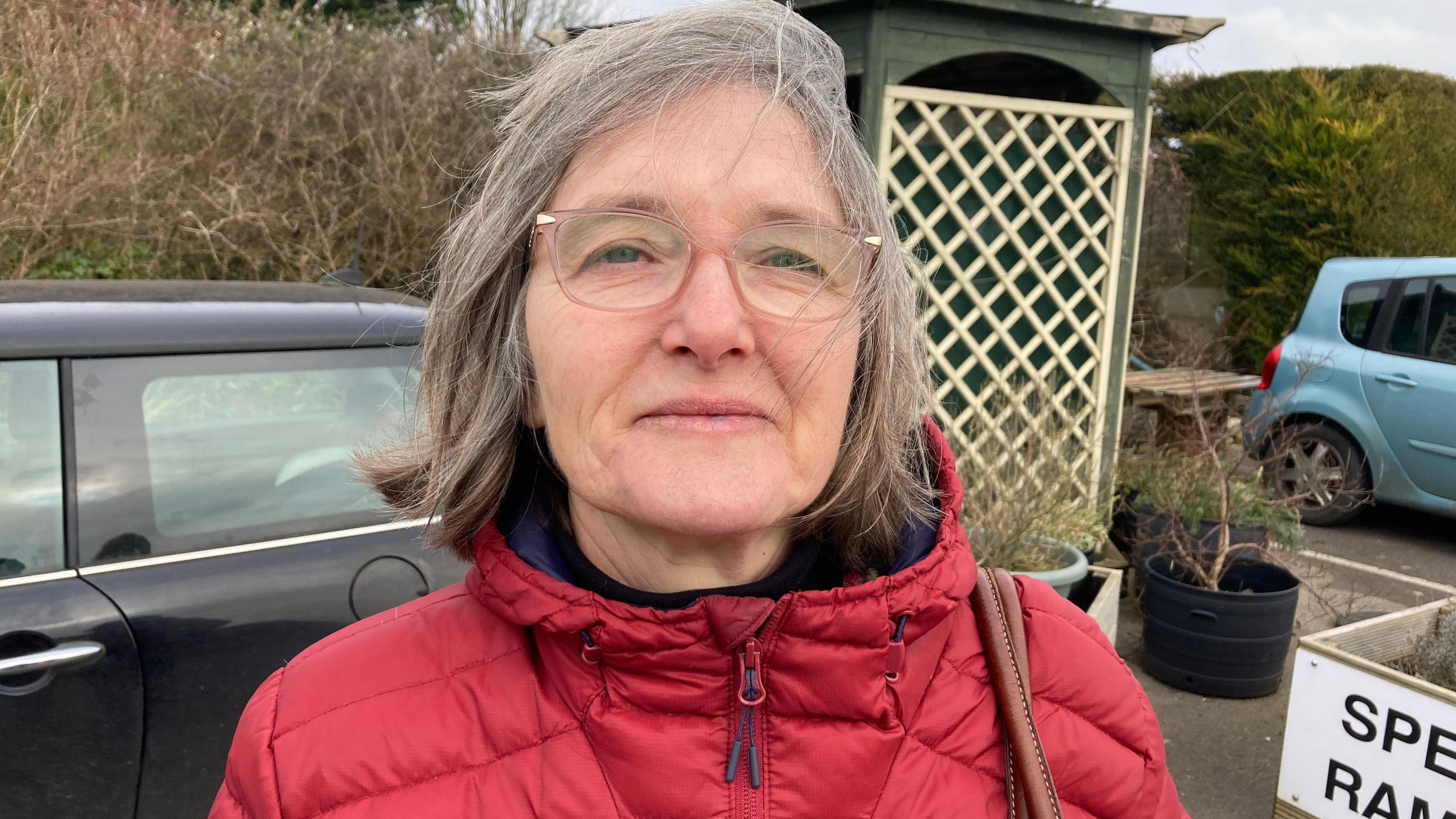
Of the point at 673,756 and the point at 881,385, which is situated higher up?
the point at 881,385

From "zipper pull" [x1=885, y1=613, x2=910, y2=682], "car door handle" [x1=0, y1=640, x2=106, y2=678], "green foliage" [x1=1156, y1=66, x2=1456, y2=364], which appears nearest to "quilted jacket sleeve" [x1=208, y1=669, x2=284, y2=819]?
"zipper pull" [x1=885, y1=613, x2=910, y2=682]

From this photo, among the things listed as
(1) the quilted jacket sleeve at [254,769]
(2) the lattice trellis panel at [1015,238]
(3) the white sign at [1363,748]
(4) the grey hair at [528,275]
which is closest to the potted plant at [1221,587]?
(2) the lattice trellis panel at [1015,238]

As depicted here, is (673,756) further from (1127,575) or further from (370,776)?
(1127,575)

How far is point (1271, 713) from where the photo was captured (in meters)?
3.64

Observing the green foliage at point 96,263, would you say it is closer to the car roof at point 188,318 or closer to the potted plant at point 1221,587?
the car roof at point 188,318

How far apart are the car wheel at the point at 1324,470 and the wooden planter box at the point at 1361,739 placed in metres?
3.54

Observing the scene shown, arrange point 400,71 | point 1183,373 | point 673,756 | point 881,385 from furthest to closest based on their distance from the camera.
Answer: point 1183,373
point 400,71
point 881,385
point 673,756

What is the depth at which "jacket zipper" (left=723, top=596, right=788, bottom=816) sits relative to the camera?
93 cm

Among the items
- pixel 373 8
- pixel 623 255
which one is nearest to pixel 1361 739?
pixel 623 255

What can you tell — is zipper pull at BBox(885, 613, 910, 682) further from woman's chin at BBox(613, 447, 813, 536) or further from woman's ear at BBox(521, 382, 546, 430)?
woman's ear at BBox(521, 382, 546, 430)

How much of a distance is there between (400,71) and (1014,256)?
3.87 m

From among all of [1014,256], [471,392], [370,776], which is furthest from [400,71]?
[370,776]

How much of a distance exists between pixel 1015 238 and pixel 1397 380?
9.04ft

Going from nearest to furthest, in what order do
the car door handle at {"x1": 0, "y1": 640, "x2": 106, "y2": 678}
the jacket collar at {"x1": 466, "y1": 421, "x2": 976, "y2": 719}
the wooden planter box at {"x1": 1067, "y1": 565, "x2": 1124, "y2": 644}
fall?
the jacket collar at {"x1": 466, "y1": 421, "x2": 976, "y2": 719} → the car door handle at {"x1": 0, "y1": 640, "x2": 106, "y2": 678} → the wooden planter box at {"x1": 1067, "y1": 565, "x2": 1124, "y2": 644}
